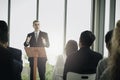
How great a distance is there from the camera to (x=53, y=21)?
361 inches

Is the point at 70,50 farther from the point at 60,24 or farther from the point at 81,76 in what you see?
the point at 60,24

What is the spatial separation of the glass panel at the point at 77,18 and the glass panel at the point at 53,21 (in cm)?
28

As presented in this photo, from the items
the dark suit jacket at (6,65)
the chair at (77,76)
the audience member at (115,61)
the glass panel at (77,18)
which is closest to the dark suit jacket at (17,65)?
the dark suit jacket at (6,65)

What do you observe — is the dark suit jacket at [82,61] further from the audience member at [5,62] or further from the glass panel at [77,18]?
the glass panel at [77,18]

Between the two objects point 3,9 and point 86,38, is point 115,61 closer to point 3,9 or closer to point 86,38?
point 86,38

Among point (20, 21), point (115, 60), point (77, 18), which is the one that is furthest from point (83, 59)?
point (77, 18)

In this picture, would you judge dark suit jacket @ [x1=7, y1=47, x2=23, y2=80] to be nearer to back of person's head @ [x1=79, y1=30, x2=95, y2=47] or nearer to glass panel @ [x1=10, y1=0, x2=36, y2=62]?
back of person's head @ [x1=79, y1=30, x2=95, y2=47]

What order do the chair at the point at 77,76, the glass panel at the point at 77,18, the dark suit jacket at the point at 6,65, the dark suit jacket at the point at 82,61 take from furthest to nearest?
the glass panel at the point at 77,18
the dark suit jacket at the point at 82,61
the chair at the point at 77,76
the dark suit jacket at the point at 6,65

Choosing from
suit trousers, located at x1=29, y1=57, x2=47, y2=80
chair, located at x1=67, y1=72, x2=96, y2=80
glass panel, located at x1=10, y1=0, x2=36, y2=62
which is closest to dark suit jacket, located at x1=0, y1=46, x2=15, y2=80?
chair, located at x1=67, y1=72, x2=96, y2=80

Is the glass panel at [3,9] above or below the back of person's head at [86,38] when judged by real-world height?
above

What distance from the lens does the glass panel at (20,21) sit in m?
8.84

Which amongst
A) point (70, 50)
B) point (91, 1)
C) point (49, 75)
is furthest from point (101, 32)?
point (70, 50)

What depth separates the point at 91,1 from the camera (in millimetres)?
9781

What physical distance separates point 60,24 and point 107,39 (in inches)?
252
